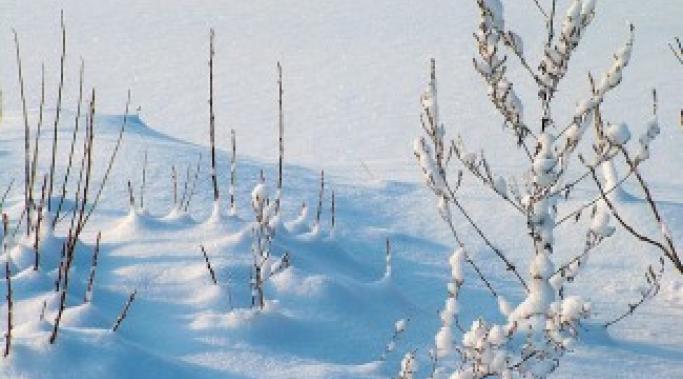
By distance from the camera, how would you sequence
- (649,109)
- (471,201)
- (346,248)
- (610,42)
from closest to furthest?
(346,248)
(471,201)
(649,109)
(610,42)

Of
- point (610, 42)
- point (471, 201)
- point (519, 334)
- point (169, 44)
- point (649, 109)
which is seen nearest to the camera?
point (519, 334)

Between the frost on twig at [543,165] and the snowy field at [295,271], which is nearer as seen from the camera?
the frost on twig at [543,165]

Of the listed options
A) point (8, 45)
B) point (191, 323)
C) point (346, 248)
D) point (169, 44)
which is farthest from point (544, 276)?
point (8, 45)

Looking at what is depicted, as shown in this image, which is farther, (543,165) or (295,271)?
(295,271)

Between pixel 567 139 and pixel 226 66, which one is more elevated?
pixel 226 66

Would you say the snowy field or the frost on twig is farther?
the snowy field

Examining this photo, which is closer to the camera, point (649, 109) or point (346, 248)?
point (346, 248)

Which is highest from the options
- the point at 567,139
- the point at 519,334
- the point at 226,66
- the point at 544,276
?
the point at 226,66

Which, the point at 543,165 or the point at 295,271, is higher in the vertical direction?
the point at 543,165

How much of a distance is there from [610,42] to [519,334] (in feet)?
38.8

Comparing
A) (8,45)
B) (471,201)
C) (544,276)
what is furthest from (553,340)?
(8,45)

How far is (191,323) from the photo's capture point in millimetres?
2508

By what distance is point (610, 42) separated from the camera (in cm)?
1384

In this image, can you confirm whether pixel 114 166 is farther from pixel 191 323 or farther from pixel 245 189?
pixel 191 323
